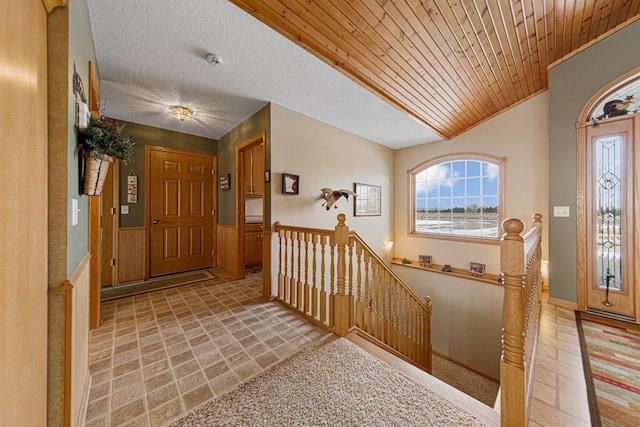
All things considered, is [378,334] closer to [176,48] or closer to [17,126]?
[17,126]

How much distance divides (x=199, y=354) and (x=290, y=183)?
202 centimetres

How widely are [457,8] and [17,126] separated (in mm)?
2694

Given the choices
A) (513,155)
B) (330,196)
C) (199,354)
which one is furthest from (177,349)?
(513,155)

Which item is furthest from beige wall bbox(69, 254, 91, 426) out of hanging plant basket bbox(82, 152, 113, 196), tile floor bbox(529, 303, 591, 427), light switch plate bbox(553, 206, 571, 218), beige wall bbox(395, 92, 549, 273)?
beige wall bbox(395, 92, 549, 273)

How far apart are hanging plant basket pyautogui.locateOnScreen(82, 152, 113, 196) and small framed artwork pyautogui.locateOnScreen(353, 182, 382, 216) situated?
3.39m

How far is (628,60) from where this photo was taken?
2.26 metres

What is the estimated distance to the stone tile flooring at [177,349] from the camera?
4.31 ft

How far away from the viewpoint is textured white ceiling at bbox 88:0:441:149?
1666 mm

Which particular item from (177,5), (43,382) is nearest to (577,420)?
(43,382)

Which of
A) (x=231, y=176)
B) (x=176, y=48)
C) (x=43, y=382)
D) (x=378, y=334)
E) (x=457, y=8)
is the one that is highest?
(x=457, y=8)

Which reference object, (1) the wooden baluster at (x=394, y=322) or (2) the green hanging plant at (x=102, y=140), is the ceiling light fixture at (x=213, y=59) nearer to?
(2) the green hanging plant at (x=102, y=140)

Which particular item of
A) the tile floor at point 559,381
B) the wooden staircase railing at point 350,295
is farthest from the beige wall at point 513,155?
the tile floor at point 559,381

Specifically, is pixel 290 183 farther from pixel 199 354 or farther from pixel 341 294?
pixel 199 354

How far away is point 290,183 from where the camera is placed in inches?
118
